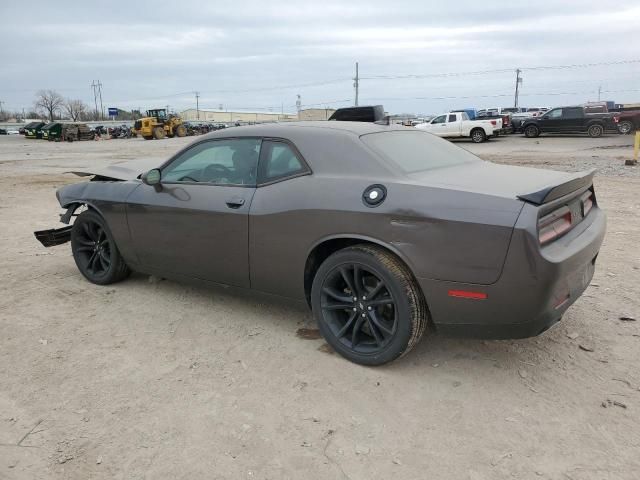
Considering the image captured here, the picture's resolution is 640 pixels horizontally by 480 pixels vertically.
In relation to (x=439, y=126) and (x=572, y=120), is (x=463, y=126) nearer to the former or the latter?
(x=439, y=126)

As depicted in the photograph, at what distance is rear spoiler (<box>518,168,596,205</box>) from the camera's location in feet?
8.85

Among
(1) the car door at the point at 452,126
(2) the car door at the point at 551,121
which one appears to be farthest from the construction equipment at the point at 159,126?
(2) the car door at the point at 551,121

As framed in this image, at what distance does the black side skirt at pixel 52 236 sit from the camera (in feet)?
16.9

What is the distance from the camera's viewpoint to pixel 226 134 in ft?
13.2

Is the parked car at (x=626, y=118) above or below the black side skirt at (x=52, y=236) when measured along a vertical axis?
above

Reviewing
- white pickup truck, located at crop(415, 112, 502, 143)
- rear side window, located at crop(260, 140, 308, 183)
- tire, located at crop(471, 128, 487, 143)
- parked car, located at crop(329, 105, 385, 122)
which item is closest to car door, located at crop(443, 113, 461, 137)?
white pickup truck, located at crop(415, 112, 502, 143)

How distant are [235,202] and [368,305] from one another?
4.00ft

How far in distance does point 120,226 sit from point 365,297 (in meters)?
2.46

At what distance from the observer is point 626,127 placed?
2878 centimetres

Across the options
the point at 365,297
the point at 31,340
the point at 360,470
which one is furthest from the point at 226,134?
the point at 360,470

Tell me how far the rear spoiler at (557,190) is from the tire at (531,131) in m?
29.7

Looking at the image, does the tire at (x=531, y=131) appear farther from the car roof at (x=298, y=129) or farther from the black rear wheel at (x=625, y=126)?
→ the car roof at (x=298, y=129)

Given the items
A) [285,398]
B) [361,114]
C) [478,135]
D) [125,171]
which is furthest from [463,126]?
[285,398]

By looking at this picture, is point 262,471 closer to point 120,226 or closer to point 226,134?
point 226,134
